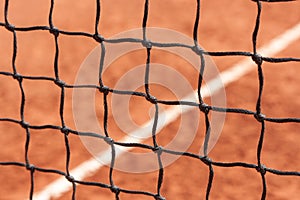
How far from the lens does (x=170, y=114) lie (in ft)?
5.61

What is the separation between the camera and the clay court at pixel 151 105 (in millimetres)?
1380

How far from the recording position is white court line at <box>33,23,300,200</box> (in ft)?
4.60

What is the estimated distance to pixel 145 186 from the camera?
138 centimetres

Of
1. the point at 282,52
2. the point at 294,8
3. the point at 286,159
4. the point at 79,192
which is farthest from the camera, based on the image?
the point at 294,8

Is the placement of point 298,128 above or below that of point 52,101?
above

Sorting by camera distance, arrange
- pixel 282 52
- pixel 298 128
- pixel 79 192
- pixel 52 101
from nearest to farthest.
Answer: pixel 79 192
pixel 298 128
pixel 52 101
pixel 282 52

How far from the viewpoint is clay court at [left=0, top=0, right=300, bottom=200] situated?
1380mm

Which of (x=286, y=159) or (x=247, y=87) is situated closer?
(x=286, y=159)

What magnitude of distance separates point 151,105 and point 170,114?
2.7 inches

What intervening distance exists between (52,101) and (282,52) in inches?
35.4

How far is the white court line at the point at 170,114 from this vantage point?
140cm

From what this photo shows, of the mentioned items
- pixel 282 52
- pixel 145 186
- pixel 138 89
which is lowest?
pixel 145 186

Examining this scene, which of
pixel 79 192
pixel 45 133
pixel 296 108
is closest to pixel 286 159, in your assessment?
pixel 296 108

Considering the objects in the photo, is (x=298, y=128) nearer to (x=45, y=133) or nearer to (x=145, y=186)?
(x=145, y=186)
